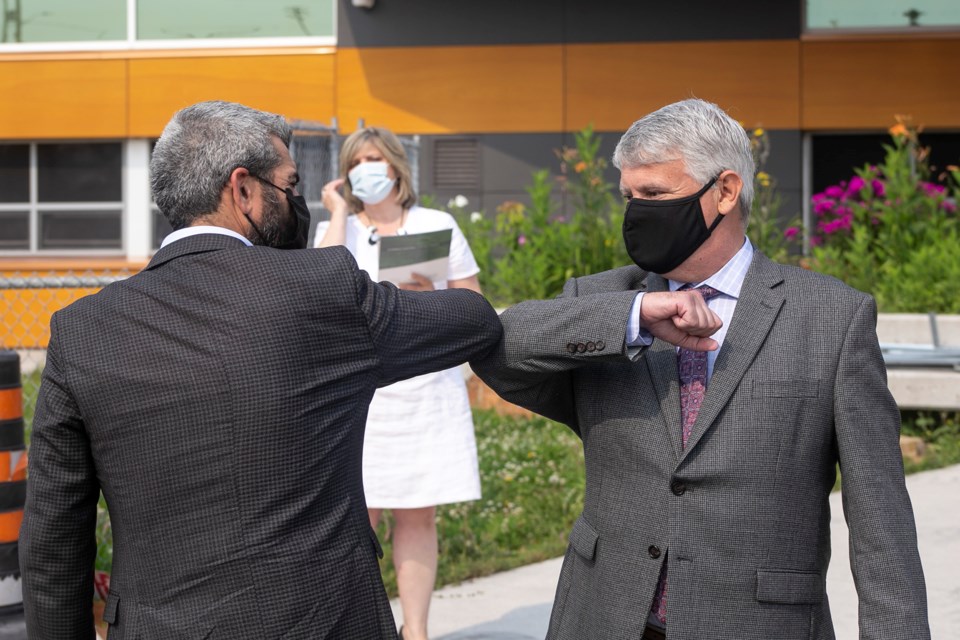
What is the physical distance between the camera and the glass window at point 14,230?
1510 centimetres

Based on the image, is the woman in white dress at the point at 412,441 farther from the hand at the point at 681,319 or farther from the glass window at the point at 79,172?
the glass window at the point at 79,172

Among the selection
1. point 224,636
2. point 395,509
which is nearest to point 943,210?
point 395,509

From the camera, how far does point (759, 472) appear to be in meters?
2.24

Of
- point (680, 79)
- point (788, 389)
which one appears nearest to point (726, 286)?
point (788, 389)

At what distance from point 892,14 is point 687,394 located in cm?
1217

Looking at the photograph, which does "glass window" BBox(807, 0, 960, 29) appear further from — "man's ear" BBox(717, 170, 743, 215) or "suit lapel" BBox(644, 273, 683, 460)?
"suit lapel" BBox(644, 273, 683, 460)

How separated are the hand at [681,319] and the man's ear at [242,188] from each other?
2.58 ft

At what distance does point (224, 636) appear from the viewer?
207cm

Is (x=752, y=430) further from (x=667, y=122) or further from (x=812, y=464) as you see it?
(x=667, y=122)

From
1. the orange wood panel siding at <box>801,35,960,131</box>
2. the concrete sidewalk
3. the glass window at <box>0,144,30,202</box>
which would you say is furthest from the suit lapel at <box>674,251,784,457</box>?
the glass window at <box>0,144,30,202</box>

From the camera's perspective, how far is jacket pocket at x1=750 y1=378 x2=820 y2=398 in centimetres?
224

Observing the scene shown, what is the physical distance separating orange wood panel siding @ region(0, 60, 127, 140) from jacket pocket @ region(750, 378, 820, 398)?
44.0 ft

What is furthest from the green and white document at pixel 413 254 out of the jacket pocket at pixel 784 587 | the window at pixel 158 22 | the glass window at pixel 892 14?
the window at pixel 158 22

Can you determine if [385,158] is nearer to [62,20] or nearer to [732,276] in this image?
[732,276]
